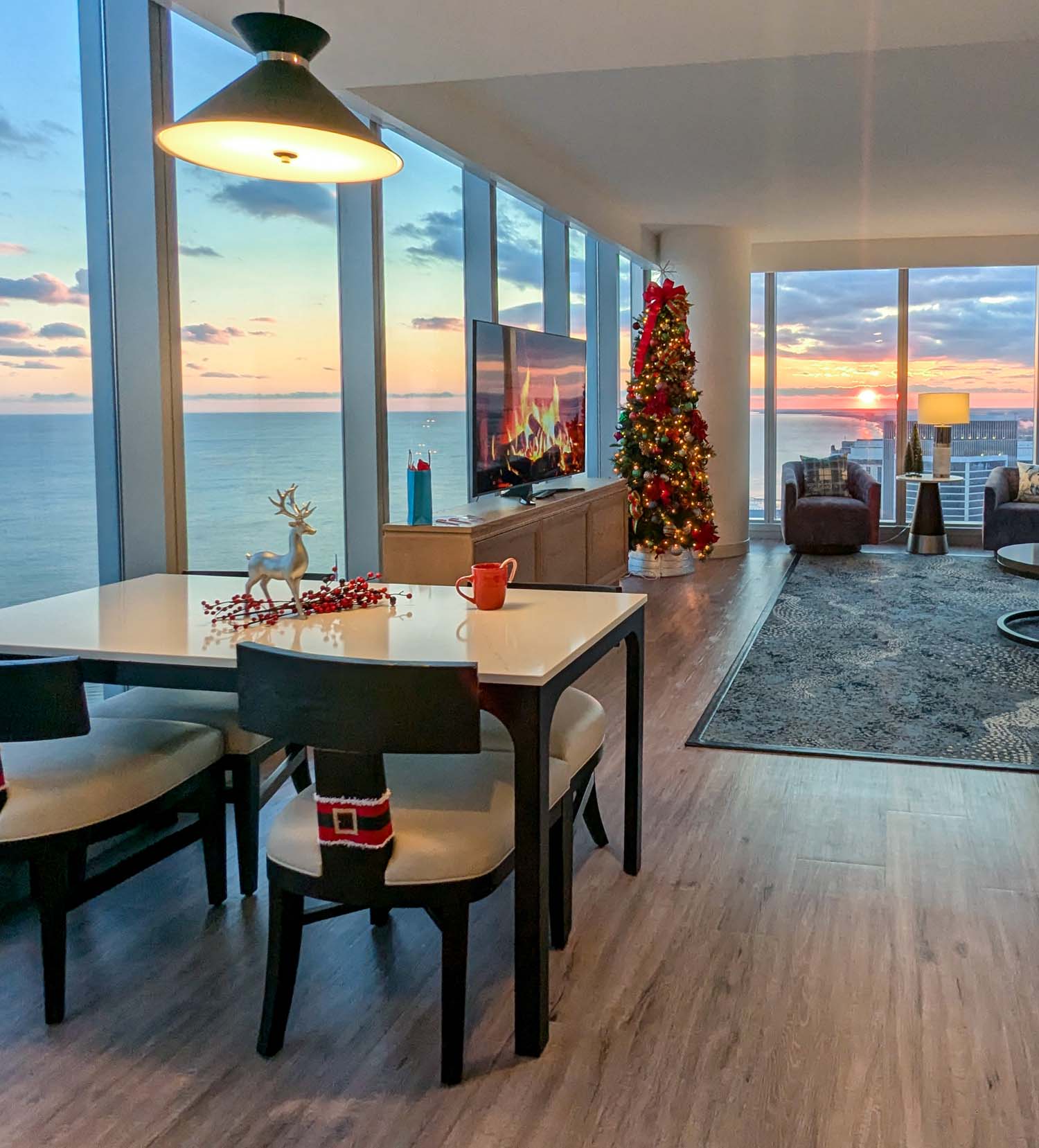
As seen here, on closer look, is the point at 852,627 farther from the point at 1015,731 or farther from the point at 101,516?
the point at 101,516

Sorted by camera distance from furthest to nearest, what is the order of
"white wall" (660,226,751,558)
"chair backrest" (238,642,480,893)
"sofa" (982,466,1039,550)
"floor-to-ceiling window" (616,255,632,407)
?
"white wall" (660,226,751,558) < "floor-to-ceiling window" (616,255,632,407) < "sofa" (982,466,1039,550) < "chair backrest" (238,642,480,893)

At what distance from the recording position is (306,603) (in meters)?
2.81

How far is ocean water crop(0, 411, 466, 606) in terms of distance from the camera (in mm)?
3279

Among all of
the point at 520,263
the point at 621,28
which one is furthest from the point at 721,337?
the point at 621,28

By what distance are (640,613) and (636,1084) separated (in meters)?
1.19

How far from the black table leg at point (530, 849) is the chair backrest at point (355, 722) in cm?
19

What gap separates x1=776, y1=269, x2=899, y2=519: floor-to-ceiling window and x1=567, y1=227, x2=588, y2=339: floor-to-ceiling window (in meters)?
3.08

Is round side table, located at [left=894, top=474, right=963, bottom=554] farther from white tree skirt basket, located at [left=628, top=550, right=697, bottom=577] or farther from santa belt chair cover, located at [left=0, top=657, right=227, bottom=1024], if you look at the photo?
santa belt chair cover, located at [left=0, top=657, right=227, bottom=1024]

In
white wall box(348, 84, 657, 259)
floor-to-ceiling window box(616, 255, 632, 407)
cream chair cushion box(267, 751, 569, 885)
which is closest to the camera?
cream chair cushion box(267, 751, 569, 885)

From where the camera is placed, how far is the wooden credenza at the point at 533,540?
4949 mm

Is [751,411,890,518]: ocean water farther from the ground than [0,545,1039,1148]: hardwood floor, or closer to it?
farther from the ground

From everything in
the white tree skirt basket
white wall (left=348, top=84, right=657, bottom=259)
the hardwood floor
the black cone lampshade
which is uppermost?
white wall (left=348, top=84, right=657, bottom=259)

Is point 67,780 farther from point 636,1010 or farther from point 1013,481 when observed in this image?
point 1013,481

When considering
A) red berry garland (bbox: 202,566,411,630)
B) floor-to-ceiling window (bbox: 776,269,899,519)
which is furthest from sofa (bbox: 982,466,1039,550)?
red berry garland (bbox: 202,566,411,630)
